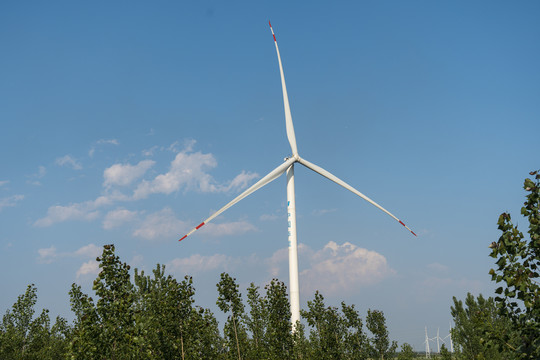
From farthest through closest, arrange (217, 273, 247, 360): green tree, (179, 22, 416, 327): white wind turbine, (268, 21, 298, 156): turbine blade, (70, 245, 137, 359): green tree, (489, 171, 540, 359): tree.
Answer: (268, 21, 298, 156): turbine blade
(179, 22, 416, 327): white wind turbine
(217, 273, 247, 360): green tree
(70, 245, 137, 359): green tree
(489, 171, 540, 359): tree

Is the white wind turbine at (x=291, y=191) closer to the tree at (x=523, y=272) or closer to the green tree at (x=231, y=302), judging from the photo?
the green tree at (x=231, y=302)

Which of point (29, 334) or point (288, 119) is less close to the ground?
point (288, 119)

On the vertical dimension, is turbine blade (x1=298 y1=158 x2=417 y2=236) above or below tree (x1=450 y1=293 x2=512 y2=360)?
above

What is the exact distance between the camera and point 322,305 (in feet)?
141

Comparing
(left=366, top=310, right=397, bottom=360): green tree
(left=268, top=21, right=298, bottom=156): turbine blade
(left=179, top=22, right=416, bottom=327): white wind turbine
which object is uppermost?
(left=268, top=21, right=298, bottom=156): turbine blade

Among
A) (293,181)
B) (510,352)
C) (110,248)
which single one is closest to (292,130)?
(293,181)

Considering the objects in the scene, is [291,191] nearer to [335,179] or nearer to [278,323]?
[335,179]

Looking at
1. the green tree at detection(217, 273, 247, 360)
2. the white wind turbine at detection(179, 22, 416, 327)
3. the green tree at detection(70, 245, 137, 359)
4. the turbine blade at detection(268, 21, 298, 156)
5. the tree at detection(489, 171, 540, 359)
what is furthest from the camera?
the turbine blade at detection(268, 21, 298, 156)

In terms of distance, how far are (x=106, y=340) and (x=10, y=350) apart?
97.5 feet

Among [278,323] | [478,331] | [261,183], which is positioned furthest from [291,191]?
[478,331]

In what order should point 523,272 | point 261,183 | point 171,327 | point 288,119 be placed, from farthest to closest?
point 288,119, point 261,183, point 171,327, point 523,272

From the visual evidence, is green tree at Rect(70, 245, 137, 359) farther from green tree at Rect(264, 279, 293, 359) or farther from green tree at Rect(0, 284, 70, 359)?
green tree at Rect(0, 284, 70, 359)

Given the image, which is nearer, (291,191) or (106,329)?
(106,329)

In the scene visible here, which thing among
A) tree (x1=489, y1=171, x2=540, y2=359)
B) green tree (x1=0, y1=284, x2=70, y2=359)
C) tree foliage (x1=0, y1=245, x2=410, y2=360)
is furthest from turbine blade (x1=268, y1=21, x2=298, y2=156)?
tree (x1=489, y1=171, x2=540, y2=359)
